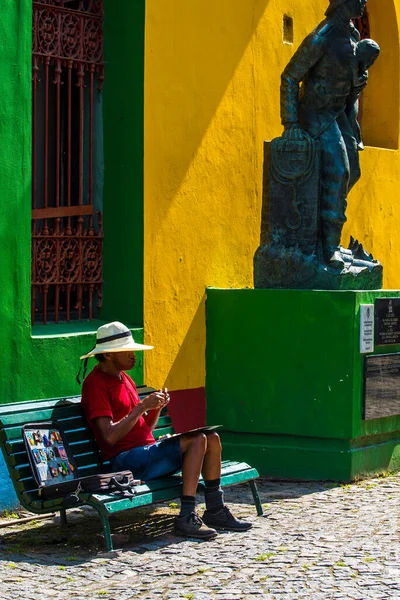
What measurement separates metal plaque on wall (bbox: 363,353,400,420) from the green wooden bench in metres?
1.60

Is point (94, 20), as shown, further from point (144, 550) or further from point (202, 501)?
point (144, 550)

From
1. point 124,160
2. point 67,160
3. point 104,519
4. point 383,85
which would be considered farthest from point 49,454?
point 383,85

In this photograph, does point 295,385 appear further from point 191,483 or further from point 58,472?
point 58,472

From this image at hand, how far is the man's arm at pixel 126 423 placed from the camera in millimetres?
6535

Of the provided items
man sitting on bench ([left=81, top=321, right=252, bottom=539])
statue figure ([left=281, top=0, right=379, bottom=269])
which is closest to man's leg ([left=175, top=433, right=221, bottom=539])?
man sitting on bench ([left=81, top=321, right=252, bottom=539])

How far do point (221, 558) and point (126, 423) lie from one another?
2.87 ft

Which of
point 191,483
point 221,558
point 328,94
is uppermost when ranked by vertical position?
point 328,94

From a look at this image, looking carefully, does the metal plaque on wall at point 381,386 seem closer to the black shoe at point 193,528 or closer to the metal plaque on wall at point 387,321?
the metal plaque on wall at point 387,321

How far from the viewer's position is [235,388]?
8.88 m

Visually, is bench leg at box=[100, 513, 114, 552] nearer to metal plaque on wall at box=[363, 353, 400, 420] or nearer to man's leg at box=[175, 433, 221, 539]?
man's leg at box=[175, 433, 221, 539]

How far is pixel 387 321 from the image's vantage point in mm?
8773

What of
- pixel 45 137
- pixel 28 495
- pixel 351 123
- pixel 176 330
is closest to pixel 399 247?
pixel 351 123

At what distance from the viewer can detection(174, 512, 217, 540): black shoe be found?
6582 mm

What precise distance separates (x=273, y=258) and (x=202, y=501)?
199 cm
